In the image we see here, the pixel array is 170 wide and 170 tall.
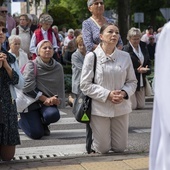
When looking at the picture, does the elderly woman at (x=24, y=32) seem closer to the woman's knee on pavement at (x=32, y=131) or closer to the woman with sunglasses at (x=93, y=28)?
the woman's knee on pavement at (x=32, y=131)

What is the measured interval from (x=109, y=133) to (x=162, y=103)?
14.2 ft

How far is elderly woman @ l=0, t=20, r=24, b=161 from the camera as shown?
603 centimetres

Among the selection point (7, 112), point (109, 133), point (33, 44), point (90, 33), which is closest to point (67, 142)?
point (109, 133)

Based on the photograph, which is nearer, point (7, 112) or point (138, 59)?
point (7, 112)

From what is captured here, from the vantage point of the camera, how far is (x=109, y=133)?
256 inches

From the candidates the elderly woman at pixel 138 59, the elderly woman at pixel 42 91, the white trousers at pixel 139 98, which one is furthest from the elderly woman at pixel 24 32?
the elderly woman at pixel 42 91

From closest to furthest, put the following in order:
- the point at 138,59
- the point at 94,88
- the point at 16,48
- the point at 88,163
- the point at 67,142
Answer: the point at 88,163, the point at 94,88, the point at 67,142, the point at 16,48, the point at 138,59

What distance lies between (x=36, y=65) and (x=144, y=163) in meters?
2.95

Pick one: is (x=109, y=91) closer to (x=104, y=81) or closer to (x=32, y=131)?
(x=104, y=81)

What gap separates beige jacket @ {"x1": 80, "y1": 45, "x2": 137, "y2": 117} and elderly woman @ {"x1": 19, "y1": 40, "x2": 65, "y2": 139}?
5.36ft

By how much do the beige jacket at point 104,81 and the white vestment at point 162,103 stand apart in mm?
3891

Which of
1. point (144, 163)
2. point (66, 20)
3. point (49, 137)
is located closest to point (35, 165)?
point (144, 163)

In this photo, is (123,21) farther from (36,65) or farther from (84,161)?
(84,161)

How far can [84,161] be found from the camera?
19.4 feet
